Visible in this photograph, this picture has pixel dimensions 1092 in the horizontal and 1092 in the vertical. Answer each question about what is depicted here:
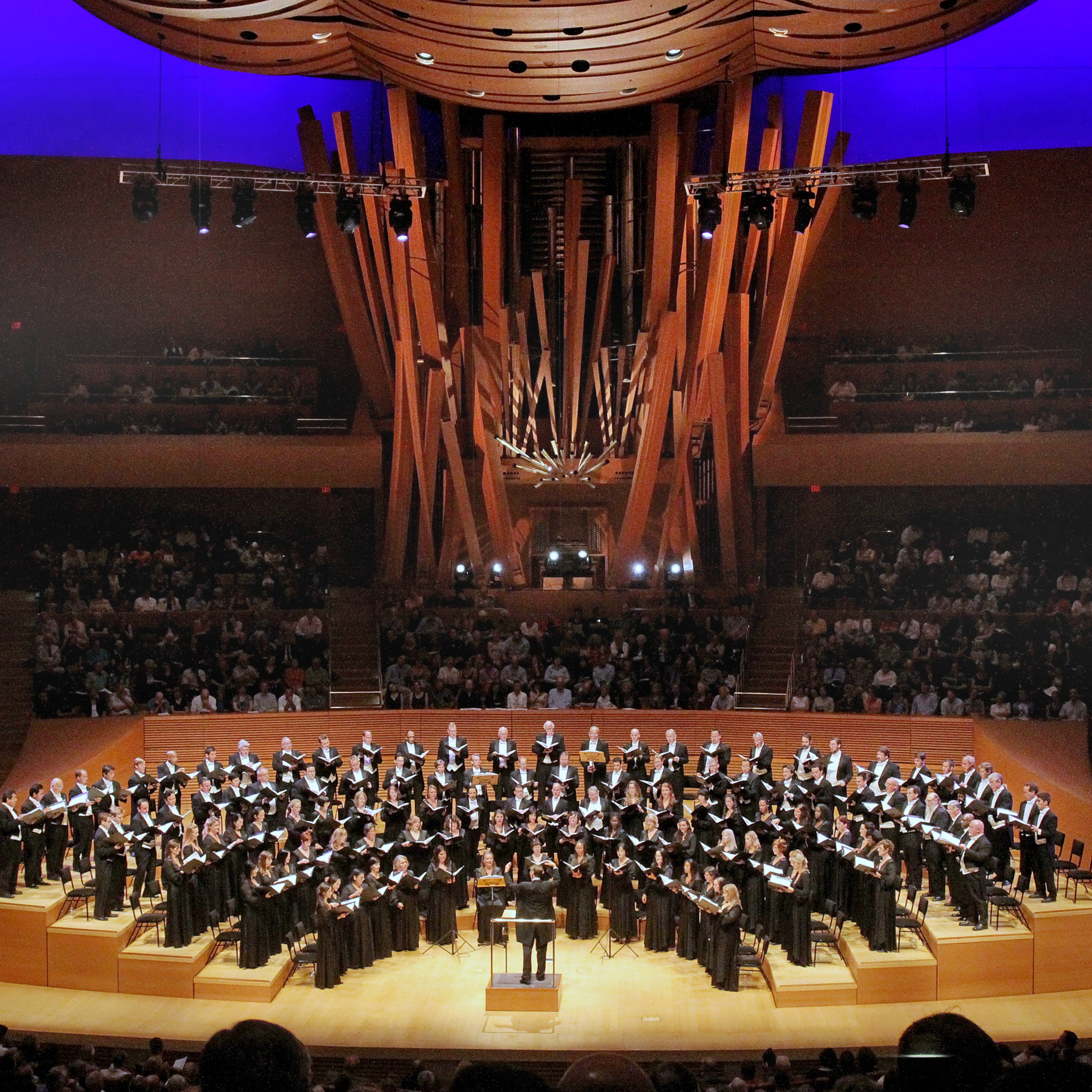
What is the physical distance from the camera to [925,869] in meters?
13.4

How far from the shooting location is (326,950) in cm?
1171

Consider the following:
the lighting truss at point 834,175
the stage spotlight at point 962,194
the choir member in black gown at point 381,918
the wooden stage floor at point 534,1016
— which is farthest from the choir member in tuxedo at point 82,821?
the stage spotlight at point 962,194

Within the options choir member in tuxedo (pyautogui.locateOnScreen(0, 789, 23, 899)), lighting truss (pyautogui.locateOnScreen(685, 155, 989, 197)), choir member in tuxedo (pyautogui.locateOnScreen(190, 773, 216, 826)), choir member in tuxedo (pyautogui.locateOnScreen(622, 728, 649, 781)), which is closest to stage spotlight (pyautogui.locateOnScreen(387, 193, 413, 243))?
lighting truss (pyautogui.locateOnScreen(685, 155, 989, 197))

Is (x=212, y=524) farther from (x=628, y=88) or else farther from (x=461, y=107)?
(x=628, y=88)

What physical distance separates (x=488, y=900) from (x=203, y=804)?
3004 mm

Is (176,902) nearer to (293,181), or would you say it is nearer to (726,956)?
(726,956)

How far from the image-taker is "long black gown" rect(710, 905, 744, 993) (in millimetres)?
11547

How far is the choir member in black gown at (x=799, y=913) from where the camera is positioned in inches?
447

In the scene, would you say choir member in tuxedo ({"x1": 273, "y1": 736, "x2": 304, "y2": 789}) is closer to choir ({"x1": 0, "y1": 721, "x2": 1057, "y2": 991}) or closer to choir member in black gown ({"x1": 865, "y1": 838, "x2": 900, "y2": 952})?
choir ({"x1": 0, "y1": 721, "x2": 1057, "y2": 991})

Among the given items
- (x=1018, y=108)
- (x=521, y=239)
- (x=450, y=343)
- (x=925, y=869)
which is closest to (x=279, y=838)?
(x=925, y=869)

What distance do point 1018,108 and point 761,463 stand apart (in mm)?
5992

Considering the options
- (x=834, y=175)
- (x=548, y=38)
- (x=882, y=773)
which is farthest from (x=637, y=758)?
(x=548, y=38)

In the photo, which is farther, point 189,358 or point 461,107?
point 189,358

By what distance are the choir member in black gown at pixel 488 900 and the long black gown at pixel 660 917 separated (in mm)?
1381
